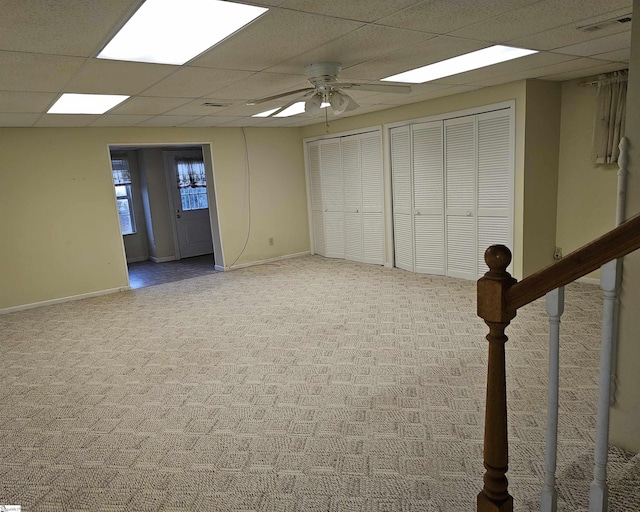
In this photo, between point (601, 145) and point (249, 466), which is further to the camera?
point (601, 145)

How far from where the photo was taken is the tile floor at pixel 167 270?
7102mm

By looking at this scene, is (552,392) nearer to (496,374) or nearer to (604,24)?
(496,374)

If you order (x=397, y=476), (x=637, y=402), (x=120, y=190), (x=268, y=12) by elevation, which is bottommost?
(x=397, y=476)

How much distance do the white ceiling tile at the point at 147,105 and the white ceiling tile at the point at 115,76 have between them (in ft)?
1.57

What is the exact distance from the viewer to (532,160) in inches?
198

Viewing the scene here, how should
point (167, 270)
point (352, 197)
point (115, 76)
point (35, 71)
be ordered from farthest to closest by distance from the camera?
point (167, 270), point (352, 197), point (115, 76), point (35, 71)

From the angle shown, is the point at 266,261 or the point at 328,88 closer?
the point at 328,88

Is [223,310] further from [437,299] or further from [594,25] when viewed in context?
[594,25]

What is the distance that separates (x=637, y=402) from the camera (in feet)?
6.73

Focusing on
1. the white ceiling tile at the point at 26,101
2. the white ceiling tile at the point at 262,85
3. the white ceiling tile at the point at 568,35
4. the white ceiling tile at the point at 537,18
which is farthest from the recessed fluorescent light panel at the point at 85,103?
the white ceiling tile at the point at 568,35

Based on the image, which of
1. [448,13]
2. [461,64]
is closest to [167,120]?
[461,64]

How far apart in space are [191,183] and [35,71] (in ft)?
20.1

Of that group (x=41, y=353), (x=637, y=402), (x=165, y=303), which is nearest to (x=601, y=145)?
(x=637, y=402)

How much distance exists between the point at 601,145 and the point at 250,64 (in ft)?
12.7
